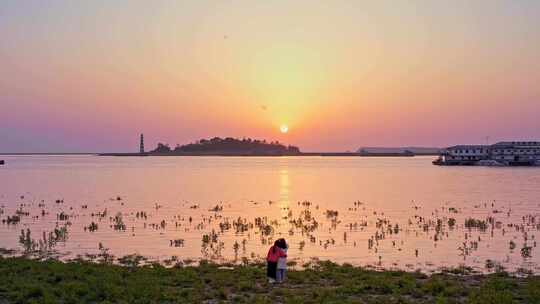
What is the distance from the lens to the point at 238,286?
16.9 metres

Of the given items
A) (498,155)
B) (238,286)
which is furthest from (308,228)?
(498,155)

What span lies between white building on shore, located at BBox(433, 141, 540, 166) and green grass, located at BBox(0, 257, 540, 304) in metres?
184

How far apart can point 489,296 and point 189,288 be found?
8936 mm

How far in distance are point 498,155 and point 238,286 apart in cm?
19346

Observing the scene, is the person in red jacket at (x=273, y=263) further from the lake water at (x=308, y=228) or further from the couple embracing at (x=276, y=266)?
the lake water at (x=308, y=228)

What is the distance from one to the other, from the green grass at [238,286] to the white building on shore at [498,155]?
184m

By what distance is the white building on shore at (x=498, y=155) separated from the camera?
619 ft

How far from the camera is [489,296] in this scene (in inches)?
593

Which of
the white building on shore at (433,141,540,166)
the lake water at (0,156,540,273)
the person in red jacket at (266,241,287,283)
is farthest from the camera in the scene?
the white building on shore at (433,141,540,166)

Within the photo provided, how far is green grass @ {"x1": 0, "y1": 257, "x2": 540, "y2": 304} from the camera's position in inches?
598

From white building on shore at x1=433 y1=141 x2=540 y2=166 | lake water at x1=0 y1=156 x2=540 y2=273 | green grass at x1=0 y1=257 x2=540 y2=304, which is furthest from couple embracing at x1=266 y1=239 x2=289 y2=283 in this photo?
white building on shore at x1=433 y1=141 x2=540 y2=166

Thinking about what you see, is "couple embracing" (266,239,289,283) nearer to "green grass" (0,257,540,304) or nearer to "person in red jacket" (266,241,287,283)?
"person in red jacket" (266,241,287,283)

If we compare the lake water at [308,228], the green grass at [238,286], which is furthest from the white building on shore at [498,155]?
the green grass at [238,286]

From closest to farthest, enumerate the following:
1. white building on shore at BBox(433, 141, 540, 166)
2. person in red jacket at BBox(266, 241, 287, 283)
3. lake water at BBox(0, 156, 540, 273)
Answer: person in red jacket at BBox(266, 241, 287, 283) < lake water at BBox(0, 156, 540, 273) < white building on shore at BBox(433, 141, 540, 166)
